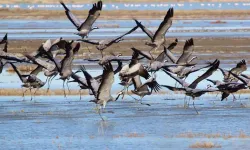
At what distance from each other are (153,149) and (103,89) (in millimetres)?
2227

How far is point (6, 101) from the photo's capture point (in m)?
19.8

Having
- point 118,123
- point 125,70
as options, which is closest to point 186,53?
point 125,70

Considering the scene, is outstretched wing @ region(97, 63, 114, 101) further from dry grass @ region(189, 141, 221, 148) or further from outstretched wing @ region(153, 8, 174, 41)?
outstretched wing @ region(153, 8, 174, 41)

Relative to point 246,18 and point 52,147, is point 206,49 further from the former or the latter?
point 246,18

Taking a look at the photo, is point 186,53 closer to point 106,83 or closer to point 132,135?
point 106,83

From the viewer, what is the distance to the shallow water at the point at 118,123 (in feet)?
45.4

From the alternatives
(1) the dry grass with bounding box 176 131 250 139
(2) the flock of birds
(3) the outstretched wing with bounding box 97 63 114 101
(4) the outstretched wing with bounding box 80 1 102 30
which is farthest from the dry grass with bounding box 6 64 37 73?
(1) the dry grass with bounding box 176 131 250 139

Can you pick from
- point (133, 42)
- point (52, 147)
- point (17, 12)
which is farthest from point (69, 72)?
point (17, 12)

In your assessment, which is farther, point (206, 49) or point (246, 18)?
point (246, 18)

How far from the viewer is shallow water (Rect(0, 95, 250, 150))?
13.8m

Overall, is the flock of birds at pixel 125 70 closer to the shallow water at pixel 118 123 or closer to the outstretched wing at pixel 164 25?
the outstretched wing at pixel 164 25

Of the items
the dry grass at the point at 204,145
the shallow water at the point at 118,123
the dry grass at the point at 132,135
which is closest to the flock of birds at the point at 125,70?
the shallow water at the point at 118,123

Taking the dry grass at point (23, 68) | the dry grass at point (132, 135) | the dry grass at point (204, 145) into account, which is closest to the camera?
the dry grass at point (204, 145)

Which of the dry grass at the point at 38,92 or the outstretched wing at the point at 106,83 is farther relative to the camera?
the dry grass at the point at 38,92
